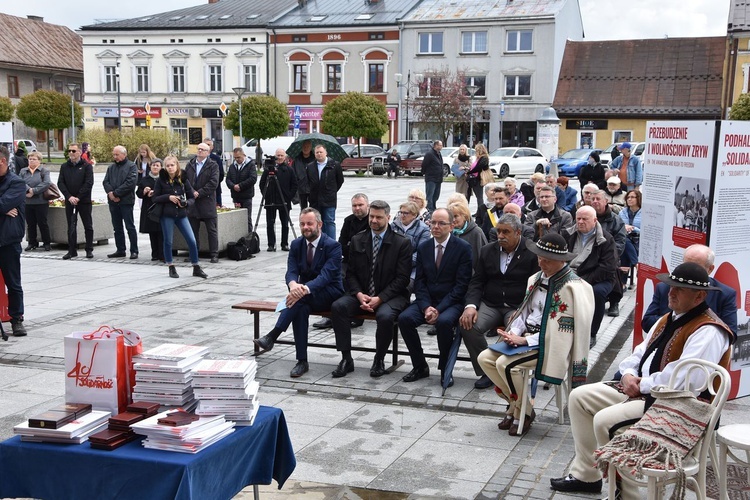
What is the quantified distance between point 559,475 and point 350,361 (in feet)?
9.25

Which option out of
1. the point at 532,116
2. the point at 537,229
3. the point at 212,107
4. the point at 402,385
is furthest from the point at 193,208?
the point at 212,107

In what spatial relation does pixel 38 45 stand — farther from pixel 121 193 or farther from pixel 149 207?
pixel 149 207

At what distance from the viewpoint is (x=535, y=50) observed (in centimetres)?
5222

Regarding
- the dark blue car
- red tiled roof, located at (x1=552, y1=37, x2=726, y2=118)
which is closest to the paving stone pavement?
the dark blue car

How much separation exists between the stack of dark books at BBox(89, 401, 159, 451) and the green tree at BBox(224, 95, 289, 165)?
4202 cm

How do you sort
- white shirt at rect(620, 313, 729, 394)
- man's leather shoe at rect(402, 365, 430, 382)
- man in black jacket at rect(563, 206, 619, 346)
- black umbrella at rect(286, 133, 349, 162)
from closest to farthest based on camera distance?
white shirt at rect(620, 313, 729, 394) → man's leather shoe at rect(402, 365, 430, 382) → man in black jacket at rect(563, 206, 619, 346) → black umbrella at rect(286, 133, 349, 162)

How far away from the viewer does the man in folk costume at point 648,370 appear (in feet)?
15.8

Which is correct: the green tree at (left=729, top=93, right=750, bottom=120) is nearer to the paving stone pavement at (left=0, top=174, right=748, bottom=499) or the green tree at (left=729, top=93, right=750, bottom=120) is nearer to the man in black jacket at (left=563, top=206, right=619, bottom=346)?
the paving stone pavement at (left=0, top=174, right=748, bottom=499)

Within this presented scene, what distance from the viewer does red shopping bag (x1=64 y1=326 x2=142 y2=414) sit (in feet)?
14.2

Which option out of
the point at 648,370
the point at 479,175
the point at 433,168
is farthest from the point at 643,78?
the point at 648,370

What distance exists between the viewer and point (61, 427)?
4.05 m

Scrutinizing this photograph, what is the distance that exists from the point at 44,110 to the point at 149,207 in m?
43.0

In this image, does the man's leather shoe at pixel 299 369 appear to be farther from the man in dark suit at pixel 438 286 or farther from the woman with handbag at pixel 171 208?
the woman with handbag at pixel 171 208

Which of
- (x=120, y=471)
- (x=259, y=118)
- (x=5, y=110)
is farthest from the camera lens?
(x=5, y=110)
